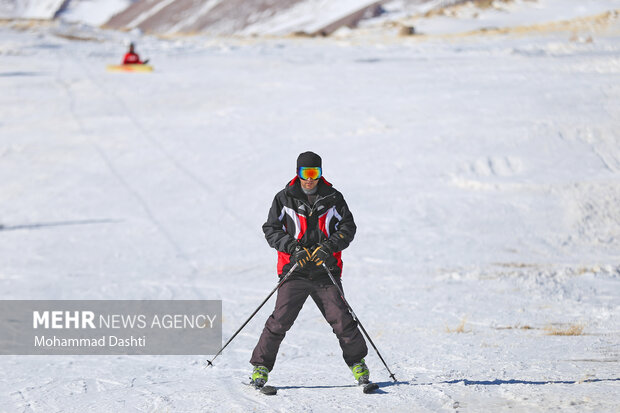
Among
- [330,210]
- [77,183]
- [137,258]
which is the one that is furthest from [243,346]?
[77,183]

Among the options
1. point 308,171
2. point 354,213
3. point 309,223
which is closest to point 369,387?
point 309,223

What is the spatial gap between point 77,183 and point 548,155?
1045 cm

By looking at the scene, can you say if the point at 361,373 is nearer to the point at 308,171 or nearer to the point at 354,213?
the point at 308,171

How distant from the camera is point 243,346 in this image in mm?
8195

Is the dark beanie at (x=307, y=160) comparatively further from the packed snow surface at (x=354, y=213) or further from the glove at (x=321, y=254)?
the packed snow surface at (x=354, y=213)

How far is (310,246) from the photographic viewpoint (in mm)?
5297

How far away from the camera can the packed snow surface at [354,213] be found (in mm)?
6328

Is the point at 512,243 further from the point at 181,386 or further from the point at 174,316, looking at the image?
the point at 181,386

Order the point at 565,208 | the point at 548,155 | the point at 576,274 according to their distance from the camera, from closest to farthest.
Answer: the point at 576,274, the point at 565,208, the point at 548,155

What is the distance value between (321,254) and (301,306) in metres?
0.51

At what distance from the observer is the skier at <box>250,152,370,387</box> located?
520cm

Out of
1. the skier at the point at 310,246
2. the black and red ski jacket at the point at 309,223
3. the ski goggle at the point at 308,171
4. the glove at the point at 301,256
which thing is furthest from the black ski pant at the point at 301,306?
the ski goggle at the point at 308,171

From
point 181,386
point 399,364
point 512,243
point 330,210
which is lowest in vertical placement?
point 512,243

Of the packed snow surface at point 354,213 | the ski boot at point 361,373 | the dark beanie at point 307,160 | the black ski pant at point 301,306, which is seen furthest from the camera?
the packed snow surface at point 354,213
